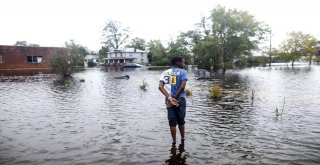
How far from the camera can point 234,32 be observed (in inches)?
2016

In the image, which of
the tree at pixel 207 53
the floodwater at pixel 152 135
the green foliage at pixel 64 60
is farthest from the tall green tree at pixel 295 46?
the floodwater at pixel 152 135

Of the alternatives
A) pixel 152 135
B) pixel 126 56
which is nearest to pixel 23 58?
pixel 126 56

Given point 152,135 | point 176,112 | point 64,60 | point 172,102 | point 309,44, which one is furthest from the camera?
point 309,44

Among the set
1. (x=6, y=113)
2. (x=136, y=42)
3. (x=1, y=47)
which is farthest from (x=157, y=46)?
(x=6, y=113)

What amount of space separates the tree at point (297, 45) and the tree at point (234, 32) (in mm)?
19360

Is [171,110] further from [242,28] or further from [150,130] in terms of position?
[242,28]

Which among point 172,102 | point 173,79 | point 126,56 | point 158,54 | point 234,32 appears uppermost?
point 234,32

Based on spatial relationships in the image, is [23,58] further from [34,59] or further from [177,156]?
[177,156]

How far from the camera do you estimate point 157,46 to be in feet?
344

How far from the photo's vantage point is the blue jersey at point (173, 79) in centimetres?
632

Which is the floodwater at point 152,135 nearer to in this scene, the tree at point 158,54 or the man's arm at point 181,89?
the man's arm at point 181,89

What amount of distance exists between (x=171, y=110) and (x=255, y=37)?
5302 cm

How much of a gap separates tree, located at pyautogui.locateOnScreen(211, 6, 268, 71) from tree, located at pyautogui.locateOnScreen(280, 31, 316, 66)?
19.4 meters

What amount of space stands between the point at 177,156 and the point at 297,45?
2872 inches
